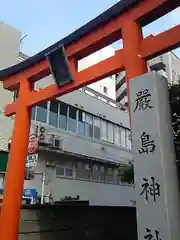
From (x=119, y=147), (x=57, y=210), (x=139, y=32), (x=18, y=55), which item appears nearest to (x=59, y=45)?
(x=139, y=32)

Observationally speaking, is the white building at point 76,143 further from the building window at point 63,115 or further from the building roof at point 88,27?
the building roof at point 88,27

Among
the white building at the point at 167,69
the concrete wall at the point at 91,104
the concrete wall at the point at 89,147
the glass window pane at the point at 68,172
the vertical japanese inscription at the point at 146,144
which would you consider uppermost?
the white building at the point at 167,69

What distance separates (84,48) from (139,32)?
1.45m

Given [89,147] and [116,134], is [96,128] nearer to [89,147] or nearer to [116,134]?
[89,147]

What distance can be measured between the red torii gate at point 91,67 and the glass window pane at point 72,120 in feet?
22.1

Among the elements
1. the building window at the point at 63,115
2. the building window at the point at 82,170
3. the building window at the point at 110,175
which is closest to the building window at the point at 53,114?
the building window at the point at 63,115

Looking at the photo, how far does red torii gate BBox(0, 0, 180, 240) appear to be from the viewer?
193 inches

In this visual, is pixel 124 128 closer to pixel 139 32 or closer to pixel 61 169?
pixel 61 169

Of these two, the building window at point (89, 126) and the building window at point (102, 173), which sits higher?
the building window at point (89, 126)

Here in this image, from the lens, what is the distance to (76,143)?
14133 mm

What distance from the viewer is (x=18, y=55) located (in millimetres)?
13625

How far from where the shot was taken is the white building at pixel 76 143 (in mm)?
12406

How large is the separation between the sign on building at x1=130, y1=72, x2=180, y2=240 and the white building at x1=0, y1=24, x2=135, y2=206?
8.00 m

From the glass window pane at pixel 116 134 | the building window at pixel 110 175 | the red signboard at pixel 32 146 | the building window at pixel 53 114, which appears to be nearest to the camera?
the red signboard at pixel 32 146
